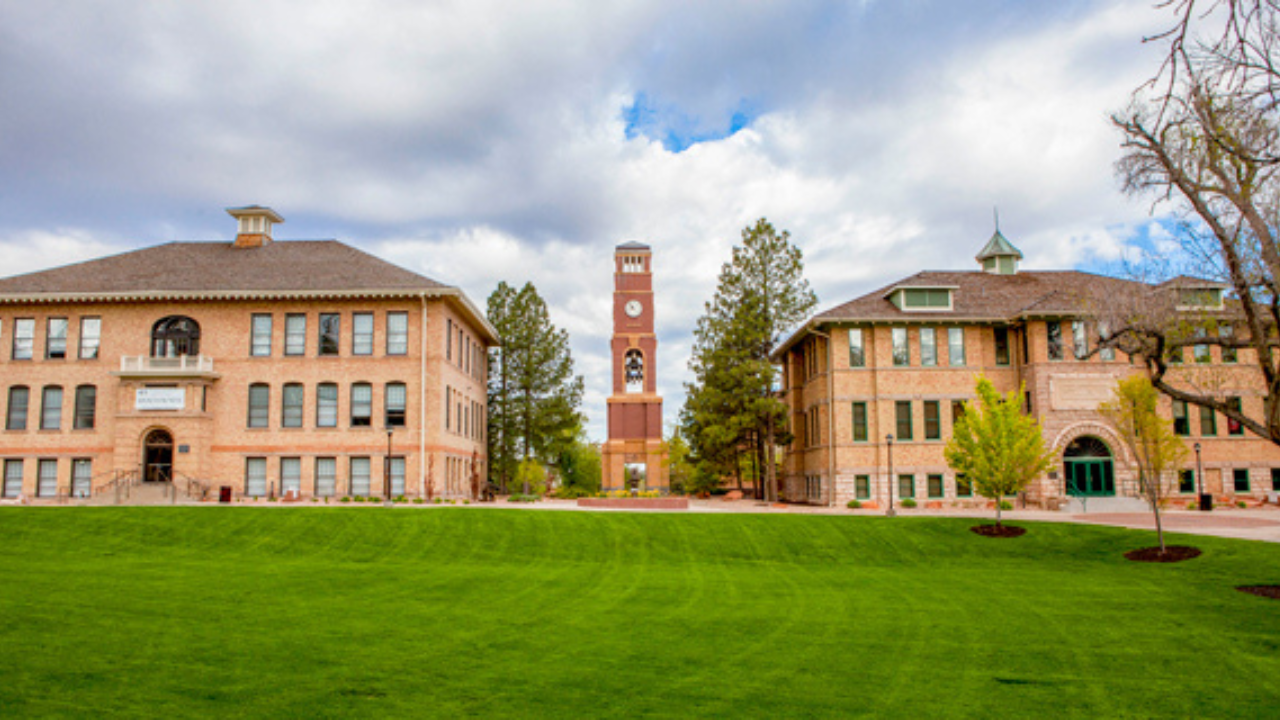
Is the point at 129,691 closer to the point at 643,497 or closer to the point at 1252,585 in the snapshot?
the point at 1252,585

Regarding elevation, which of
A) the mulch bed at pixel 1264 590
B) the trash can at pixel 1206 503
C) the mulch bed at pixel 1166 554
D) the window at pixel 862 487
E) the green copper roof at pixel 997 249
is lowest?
the mulch bed at pixel 1264 590

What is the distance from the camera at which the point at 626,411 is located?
58.5 m

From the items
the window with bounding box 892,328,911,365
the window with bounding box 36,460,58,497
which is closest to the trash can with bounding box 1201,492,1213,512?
the window with bounding box 892,328,911,365

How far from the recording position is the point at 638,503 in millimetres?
36062

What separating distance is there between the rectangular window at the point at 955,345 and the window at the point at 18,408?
42.5 meters

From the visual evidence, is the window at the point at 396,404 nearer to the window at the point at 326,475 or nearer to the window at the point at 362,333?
the window at the point at 362,333

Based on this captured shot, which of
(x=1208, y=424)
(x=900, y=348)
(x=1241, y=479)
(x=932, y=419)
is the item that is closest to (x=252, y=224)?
(x=900, y=348)

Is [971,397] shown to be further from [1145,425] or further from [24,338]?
[24,338]

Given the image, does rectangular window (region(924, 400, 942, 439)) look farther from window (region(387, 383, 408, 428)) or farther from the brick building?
window (region(387, 383, 408, 428))

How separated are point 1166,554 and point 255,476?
33983 mm

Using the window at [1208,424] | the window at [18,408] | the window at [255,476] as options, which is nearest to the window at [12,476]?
the window at [18,408]

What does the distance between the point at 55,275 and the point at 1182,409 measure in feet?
176

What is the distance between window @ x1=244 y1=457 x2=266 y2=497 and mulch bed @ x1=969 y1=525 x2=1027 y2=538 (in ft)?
94.5

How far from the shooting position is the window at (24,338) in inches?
1547
